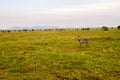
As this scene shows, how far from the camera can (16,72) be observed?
14.7 meters

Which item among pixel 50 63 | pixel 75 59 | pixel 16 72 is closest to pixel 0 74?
pixel 16 72

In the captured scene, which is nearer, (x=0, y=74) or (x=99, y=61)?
(x=0, y=74)

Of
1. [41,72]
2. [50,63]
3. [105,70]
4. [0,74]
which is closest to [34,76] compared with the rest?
[41,72]

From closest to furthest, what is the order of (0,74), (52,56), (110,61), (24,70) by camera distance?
1. (0,74)
2. (24,70)
3. (110,61)
4. (52,56)

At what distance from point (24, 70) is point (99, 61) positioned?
19.4 feet

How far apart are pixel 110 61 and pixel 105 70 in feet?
9.27

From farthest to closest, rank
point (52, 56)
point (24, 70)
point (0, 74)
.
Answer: point (52, 56)
point (24, 70)
point (0, 74)

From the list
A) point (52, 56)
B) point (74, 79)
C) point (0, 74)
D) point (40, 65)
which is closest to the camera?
point (74, 79)

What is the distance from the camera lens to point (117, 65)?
15922 millimetres

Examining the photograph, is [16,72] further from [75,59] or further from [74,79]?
[75,59]

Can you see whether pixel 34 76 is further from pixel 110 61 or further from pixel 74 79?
pixel 110 61

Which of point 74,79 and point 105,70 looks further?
point 105,70

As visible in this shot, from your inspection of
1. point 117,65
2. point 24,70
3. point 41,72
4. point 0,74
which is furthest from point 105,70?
point 0,74

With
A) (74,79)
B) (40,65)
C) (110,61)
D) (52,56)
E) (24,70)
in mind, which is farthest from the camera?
(52,56)
